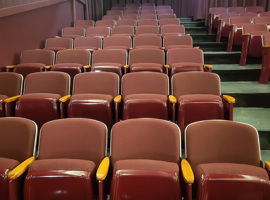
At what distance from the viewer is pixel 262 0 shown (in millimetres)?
2328

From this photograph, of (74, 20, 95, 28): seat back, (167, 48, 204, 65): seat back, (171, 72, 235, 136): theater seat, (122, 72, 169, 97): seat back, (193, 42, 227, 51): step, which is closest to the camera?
(171, 72, 235, 136): theater seat

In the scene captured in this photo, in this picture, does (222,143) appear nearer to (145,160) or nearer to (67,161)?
(145,160)

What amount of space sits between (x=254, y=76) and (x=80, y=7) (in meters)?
1.51

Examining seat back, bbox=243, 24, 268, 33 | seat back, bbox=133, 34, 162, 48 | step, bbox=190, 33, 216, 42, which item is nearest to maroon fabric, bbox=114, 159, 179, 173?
seat back, bbox=133, 34, 162, 48

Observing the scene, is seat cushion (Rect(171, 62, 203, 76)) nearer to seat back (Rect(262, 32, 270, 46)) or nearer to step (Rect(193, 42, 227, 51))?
seat back (Rect(262, 32, 270, 46))

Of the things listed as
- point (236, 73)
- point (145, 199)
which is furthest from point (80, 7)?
point (145, 199)

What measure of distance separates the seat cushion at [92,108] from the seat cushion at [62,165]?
25 cm

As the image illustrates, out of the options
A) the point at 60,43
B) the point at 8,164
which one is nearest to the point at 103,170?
the point at 8,164

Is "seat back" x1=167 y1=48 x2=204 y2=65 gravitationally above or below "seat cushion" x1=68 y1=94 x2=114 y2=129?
above

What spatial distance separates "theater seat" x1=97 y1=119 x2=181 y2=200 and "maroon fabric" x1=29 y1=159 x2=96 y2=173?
4cm

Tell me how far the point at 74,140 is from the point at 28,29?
921 millimetres

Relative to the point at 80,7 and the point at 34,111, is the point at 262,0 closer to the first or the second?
the point at 80,7

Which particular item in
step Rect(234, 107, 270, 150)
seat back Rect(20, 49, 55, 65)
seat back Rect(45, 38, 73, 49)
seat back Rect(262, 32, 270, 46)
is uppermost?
seat back Rect(262, 32, 270, 46)

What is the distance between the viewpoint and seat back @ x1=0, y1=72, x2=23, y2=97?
0.86 m
